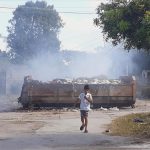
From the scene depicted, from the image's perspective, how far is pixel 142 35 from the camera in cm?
1527

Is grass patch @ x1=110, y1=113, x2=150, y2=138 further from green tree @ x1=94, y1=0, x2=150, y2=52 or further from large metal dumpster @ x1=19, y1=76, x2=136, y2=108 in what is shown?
large metal dumpster @ x1=19, y1=76, x2=136, y2=108

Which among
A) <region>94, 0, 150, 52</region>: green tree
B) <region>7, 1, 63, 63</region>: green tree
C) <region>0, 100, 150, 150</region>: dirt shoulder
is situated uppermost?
<region>7, 1, 63, 63</region>: green tree

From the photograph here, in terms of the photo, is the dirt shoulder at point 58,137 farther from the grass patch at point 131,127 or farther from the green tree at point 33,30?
the green tree at point 33,30

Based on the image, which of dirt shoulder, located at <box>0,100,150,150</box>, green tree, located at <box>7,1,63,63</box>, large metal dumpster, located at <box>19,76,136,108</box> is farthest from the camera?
green tree, located at <box>7,1,63,63</box>

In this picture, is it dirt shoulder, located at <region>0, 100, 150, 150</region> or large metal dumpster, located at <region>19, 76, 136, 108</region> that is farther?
large metal dumpster, located at <region>19, 76, 136, 108</region>

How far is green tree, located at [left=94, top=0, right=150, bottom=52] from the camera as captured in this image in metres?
15.5

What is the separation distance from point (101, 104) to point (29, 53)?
35.4 meters

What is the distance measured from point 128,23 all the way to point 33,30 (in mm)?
49683

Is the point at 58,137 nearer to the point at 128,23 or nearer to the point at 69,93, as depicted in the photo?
the point at 128,23

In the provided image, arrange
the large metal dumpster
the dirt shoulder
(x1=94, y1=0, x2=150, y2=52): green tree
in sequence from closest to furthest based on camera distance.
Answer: the dirt shoulder
(x1=94, y1=0, x2=150, y2=52): green tree
the large metal dumpster

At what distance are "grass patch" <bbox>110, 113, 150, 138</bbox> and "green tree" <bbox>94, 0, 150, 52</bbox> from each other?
9.34 feet

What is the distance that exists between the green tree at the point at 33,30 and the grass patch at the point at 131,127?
4409 centimetres

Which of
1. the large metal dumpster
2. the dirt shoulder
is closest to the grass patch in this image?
the dirt shoulder

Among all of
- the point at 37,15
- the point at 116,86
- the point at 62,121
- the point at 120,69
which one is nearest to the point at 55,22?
the point at 37,15
